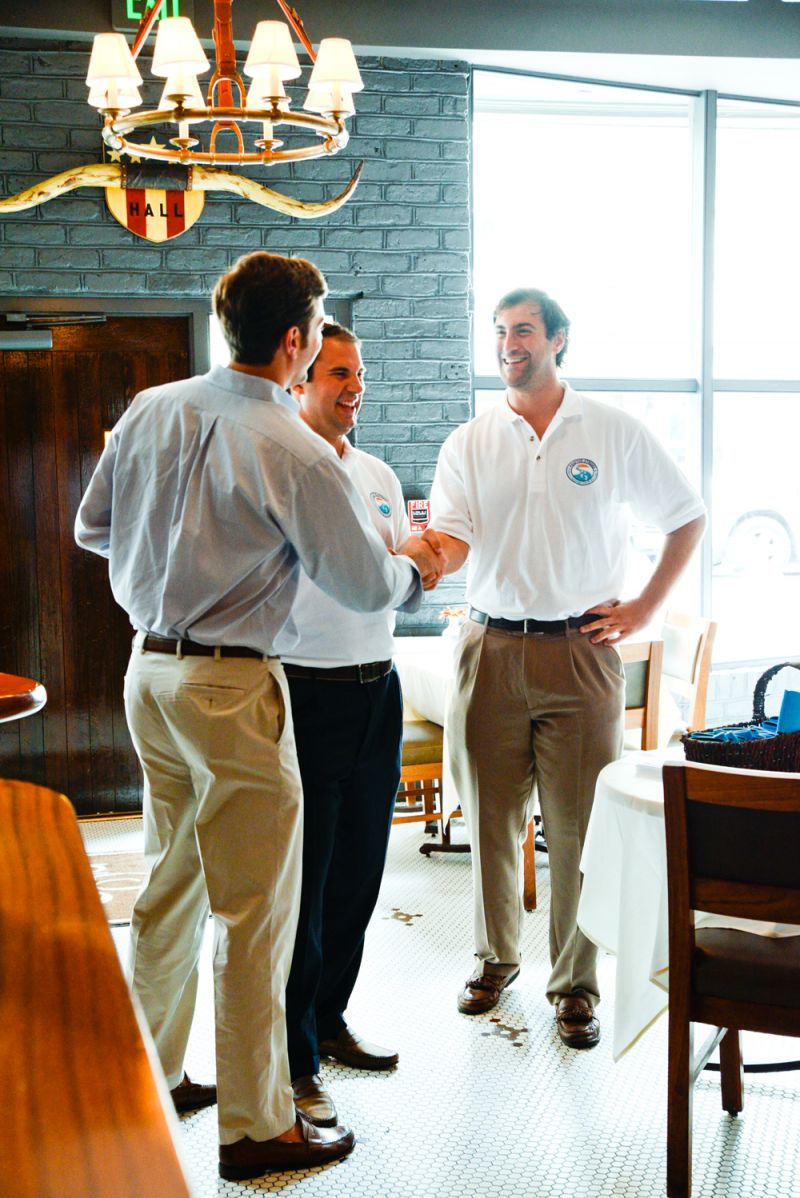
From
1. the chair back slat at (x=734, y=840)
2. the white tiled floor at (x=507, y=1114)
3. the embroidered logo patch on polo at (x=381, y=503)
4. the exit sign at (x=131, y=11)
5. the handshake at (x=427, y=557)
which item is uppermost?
the exit sign at (x=131, y=11)

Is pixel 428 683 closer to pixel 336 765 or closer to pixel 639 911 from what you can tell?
pixel 336 765

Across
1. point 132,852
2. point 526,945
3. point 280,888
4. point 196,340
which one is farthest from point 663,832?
point 196,340

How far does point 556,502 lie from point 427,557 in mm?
387

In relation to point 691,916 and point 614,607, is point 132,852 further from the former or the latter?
point 691,916

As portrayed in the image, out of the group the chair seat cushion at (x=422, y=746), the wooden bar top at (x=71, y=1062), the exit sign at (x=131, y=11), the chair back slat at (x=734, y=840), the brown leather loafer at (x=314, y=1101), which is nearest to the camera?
the wooden bar top at (x=71, y=1062)

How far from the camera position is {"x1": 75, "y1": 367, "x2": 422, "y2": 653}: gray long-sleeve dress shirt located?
1.92 m

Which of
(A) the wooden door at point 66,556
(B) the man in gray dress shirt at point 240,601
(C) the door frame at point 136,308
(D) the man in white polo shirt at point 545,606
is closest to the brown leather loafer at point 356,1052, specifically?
(D) the man in white polo shirt at point 545,606

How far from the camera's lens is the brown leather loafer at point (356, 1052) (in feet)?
8.32

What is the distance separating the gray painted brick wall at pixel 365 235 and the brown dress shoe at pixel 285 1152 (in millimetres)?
2710

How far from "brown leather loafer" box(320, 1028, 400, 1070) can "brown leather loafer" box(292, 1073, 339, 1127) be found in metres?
0.22

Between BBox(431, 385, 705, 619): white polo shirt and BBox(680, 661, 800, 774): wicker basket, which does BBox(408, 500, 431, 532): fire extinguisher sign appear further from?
BBox(680, 661, 800, 774): wicker basket

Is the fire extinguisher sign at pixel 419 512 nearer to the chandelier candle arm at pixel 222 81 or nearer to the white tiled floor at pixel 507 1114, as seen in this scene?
the chandelier candle arm at pixel 222 81

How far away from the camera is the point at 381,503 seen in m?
2.55

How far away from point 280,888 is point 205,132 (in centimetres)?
338
